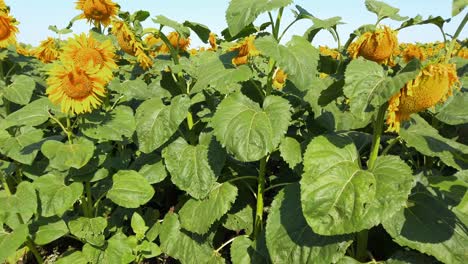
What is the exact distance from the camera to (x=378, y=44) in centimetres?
227

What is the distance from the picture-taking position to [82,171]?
2512 millimetres

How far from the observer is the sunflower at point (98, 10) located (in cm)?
366

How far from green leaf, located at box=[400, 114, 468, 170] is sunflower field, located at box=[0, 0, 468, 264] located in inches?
0.4

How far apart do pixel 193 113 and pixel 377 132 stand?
1.51m

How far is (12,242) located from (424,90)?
2.39 metres

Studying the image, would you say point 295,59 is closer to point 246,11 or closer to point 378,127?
point 246,11

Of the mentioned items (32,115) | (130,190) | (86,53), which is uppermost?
(86,53)

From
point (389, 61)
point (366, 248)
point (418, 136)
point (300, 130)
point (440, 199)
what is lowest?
point (366, 248)

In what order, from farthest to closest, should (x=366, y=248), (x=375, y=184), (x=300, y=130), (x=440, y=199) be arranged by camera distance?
(x=300, y=130) → (x=366, y=248) → (x=440, y=199) → (x=375, y=184)

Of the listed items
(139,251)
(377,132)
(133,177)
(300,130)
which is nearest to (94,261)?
(139,251)

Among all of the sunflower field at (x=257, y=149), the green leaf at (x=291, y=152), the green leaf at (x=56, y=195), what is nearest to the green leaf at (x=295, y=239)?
the sunflower field at (x=257, y=149)

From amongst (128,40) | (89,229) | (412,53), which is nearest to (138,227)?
(89,229)

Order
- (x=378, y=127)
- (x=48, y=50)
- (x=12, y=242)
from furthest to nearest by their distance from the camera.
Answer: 1. (x=48, y=50)
2. (x=12, y=242)
3. (x=378, y=127)

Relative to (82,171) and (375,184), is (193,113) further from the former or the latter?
(375,184)
